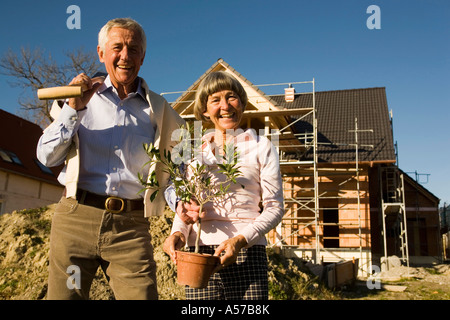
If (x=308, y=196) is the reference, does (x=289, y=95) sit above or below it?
above

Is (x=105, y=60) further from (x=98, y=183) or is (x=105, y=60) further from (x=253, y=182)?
(x=253, y=182)

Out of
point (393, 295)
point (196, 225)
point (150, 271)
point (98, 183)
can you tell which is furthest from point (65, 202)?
point (393, 295)

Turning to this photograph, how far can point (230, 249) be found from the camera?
1.81 metres

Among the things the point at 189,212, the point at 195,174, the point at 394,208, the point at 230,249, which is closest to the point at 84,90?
the point at 195,174

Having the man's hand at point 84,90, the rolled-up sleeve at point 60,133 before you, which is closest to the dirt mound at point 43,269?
the rolled-up sleeve at point 60,133

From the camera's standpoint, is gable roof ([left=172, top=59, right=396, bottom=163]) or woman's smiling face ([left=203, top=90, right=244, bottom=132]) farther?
gable roof ([left=172, top=59, right=396, bottom=163])

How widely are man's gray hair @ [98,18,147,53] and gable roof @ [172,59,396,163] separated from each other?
432 inches

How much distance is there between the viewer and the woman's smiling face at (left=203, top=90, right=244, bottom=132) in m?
2.18

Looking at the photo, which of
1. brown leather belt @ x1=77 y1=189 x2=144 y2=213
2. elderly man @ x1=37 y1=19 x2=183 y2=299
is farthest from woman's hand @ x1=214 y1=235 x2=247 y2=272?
brown leather belt @ x1=77 y1=189 x2=144 y2=213

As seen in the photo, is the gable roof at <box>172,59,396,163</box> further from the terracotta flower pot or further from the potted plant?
the terracotta flower pot

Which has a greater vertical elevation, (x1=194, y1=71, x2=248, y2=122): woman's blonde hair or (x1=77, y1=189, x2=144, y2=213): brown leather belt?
(x1=194, y1=71, x2=248, y2=122): woman's blonde hair

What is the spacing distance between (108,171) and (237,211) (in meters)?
0.74

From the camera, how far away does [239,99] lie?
87.3 inches

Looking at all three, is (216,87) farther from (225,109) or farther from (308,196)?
(308,196)
